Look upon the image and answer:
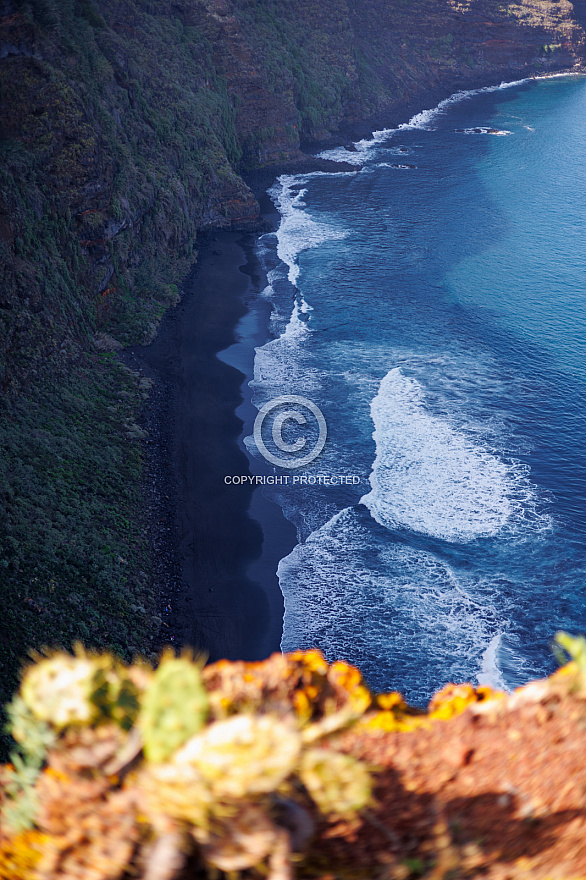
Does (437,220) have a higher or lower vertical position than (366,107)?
lower

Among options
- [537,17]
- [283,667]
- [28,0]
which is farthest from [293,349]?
[537,17]

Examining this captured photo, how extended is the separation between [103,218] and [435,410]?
2444cm

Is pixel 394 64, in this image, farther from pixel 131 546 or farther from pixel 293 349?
pixel 131 546

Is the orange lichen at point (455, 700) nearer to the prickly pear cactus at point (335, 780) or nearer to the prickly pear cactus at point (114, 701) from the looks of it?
the prickly pear cactus at point (335, 780)

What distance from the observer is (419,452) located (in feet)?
116

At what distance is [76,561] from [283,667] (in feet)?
58.2

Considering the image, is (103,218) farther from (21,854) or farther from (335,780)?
(335,780)

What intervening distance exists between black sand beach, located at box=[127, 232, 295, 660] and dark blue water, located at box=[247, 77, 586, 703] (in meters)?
1.27

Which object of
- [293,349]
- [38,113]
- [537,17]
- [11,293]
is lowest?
[11,293]

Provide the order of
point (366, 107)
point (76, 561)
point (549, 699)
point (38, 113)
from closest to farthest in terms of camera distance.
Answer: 1. point (549, 699)
2. point (76, 561)
3. point (38, 113)
4. point (366, 107)
